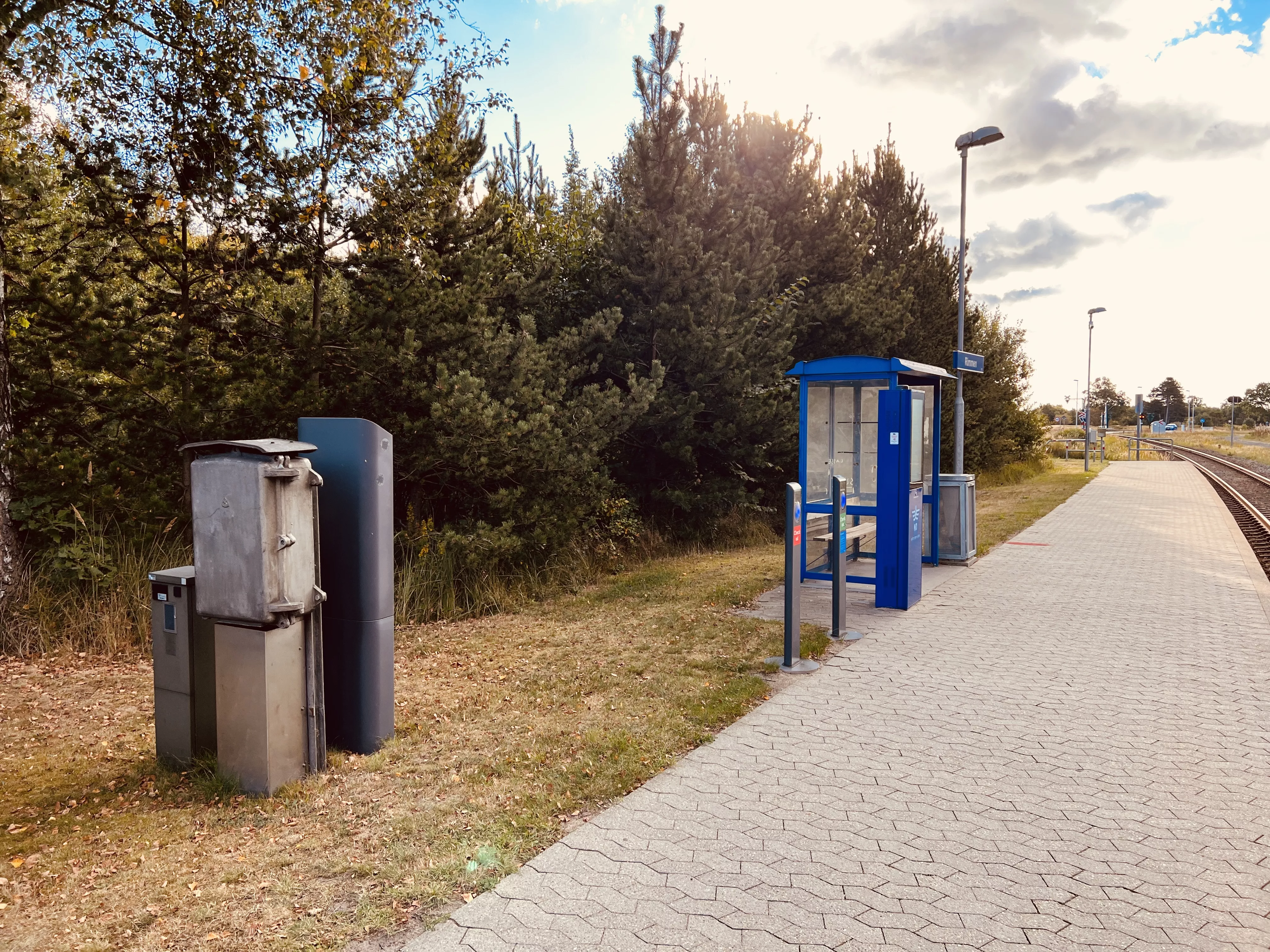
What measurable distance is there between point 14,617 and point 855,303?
44.9 ft

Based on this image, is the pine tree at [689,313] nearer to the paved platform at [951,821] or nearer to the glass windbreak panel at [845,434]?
the glass windbreak panel at [845,434]

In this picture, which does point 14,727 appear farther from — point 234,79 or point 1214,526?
point 1214,526

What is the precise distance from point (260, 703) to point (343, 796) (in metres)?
0.61

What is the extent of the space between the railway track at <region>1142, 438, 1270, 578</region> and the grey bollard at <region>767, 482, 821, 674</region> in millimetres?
8774

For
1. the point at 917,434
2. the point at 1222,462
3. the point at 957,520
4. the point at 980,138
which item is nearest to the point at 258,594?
the point at 917,434

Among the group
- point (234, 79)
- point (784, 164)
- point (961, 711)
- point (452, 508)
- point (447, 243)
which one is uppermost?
point (784, 164)

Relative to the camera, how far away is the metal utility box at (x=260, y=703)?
389 centimetres

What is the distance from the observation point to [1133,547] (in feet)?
42.8

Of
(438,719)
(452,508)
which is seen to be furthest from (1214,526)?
(438,719)

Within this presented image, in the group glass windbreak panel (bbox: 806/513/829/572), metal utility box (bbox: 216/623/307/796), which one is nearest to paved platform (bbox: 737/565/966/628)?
glass windbreak panel (bbox: 806/513/829/572)

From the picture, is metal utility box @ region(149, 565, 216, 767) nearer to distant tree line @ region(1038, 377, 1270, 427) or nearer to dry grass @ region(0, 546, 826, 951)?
dry grass @ region(0, 546, 826, 951)

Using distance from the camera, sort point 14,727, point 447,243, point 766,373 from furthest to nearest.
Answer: point 766,373
point 447,243
point 14,727

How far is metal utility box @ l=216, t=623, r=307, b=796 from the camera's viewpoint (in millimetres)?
3887

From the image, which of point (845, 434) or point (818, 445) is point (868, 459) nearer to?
point (845, 434)
